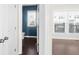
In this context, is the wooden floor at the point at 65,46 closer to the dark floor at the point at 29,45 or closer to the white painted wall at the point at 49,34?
the white painted wall at the point at 49,34

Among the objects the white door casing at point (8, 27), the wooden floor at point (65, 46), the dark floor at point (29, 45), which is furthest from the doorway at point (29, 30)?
the wooden floor at point (65, 46)

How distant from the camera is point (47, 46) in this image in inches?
50.8

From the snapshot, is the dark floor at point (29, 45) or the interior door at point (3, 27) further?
the dark floor at point (29, 45)

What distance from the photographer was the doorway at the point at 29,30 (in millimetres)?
1205

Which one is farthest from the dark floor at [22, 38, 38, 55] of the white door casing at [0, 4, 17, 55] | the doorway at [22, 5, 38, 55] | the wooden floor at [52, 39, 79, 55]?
the wooden floor at [52, 39, 79, 55]

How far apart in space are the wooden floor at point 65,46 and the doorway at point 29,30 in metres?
0.23

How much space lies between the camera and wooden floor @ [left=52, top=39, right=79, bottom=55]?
4.15 ft

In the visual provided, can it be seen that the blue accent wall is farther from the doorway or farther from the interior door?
the interior door

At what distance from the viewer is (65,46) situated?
1.33m

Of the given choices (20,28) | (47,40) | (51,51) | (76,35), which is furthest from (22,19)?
(76,35)

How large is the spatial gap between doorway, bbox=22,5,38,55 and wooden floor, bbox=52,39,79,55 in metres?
0.23

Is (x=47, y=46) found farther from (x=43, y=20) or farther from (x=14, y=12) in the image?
(x=14, y=12)

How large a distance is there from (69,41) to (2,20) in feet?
2.53
